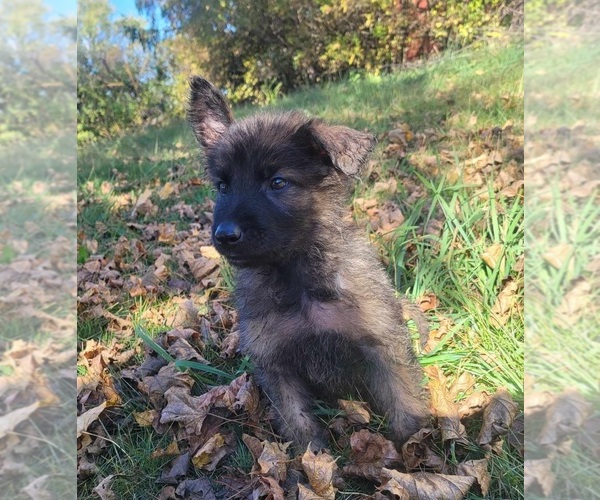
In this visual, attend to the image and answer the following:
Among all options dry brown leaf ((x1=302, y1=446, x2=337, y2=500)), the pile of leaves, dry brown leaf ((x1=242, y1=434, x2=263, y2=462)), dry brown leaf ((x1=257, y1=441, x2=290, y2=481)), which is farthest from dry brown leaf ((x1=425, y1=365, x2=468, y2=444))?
dry brown leaf ((x1=242, y1=434, x2=263, y2=462))

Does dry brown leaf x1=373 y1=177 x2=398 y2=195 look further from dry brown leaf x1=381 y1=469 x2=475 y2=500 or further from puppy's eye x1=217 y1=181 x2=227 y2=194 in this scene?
dry brown leaf x1=381 y1=469 x2=475 y2=500

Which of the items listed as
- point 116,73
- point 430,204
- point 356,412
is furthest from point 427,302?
Result: point 116,73

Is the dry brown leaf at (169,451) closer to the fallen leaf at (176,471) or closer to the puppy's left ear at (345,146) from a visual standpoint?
the fallen leaf at (176,471)

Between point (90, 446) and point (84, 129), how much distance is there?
1724 millimetres

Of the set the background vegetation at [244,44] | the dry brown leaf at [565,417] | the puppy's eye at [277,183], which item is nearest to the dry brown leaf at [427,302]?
the puppy's eye at [277,183]

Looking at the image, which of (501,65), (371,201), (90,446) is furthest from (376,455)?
(501,65)

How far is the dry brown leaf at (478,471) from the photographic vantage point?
2.08 meters

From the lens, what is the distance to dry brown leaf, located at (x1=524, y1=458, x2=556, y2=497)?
5.67 ft

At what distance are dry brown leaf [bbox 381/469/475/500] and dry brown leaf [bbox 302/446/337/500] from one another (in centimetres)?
23

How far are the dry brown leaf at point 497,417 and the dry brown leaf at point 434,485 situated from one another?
0.63 feet

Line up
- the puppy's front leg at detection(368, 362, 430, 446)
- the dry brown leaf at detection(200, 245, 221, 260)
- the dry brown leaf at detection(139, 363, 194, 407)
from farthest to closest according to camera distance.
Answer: the dry brown leaf at detection(200, 245, 221, 260) → the dry brown leaf at detection(139, 363, 194, 407) → the puppy's front leg at detection(368, 362, 430, 446)

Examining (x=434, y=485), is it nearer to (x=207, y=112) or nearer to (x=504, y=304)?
(x=504, y=304)

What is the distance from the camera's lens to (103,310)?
302cm

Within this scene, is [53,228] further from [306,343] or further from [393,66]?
[393,66]
